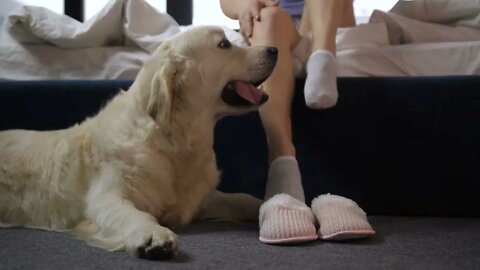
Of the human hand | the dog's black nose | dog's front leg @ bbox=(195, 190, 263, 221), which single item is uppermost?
the human hand

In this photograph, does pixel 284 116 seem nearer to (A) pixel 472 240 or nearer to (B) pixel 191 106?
(B) pixel 191 106

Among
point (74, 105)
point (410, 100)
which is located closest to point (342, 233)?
point (410, 100)

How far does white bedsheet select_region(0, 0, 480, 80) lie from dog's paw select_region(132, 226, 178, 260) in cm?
88

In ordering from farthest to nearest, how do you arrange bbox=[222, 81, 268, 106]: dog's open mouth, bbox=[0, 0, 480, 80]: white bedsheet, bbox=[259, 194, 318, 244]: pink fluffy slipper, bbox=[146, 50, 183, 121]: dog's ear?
1. bbox=[0, 0, 480, 80]: white bedsheet
2. bbox=[222, 81, 268, 106]: dog's open mouth
3. bbox=[146, 50, 183, 121]: dog's ear
4. bbox=[259, 194, 318, 244]: pink fluffy slipper

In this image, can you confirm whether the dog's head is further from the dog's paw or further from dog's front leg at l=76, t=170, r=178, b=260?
the dog's paw

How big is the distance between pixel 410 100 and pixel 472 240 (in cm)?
49

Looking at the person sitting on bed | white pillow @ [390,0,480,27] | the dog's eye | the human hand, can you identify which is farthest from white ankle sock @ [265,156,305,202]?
white pillow @ [390,0,480,27]

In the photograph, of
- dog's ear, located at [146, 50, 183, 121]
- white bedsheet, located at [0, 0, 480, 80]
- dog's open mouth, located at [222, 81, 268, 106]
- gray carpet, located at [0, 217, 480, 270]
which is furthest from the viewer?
white bedsheet, located at [0, 0, 480, 80]

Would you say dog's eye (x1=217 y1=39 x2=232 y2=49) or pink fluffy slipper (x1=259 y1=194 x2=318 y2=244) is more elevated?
dog's eye (x1=217 y1=39 x2=232 y2=49)

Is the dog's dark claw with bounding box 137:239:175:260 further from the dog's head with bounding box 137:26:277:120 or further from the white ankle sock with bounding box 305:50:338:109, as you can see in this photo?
the white ankle sock with bounding box 305:50:338:109

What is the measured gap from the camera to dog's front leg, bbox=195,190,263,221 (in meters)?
1.56

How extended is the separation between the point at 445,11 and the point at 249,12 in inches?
→ 27.6

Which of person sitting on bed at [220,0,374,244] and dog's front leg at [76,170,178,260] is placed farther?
person sitting on bed at [220,0,374,244]

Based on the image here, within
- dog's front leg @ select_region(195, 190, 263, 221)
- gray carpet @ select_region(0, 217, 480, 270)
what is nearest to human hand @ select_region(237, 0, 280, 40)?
dog's front leg @ select_region(195, 190, 263, 221)
